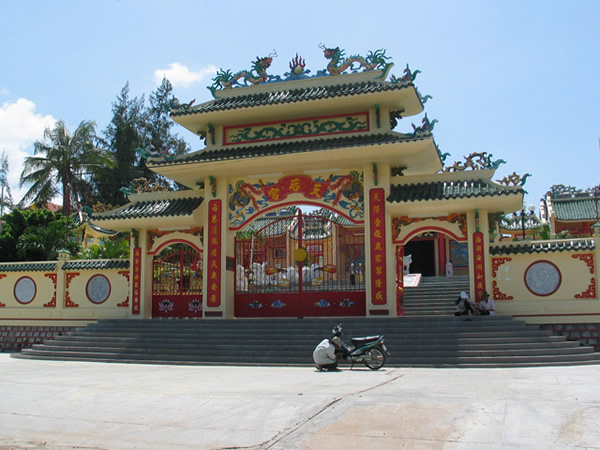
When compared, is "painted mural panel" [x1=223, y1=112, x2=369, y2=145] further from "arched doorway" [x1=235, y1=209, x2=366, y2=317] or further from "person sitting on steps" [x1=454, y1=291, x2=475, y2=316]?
"person sitting on steps" [x1=454, y1=291, x2=475, y2=316]

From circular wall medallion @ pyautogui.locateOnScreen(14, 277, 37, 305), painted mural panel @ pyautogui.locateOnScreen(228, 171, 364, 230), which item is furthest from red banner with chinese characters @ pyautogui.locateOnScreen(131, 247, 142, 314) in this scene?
circular wall medallion @ pyautogui.locateOnScreen(14, 277, 37, 305)

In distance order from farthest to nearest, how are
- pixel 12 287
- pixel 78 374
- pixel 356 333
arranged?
1. pixel 12 287
2. pixel 356 333
3. pixel 78 374

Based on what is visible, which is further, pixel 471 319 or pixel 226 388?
pixel 471 319

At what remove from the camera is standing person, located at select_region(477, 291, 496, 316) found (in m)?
14.2

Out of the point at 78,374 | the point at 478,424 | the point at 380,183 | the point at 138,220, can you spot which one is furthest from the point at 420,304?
the point at 478,424

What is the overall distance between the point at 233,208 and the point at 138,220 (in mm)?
2585

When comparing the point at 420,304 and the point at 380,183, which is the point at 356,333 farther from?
the point at 420,304

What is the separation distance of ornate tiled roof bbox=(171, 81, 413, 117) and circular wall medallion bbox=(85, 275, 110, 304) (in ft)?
16.8

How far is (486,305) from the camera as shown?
1422 cm

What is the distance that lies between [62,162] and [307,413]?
2876 cm

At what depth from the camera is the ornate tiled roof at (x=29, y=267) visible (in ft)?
59.1

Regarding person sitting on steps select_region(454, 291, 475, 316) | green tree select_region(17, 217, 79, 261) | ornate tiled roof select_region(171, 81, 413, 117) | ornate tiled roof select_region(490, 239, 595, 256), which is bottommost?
person sitting on steps select_region(454, 291, 475, 316)

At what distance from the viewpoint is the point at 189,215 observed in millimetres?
16188

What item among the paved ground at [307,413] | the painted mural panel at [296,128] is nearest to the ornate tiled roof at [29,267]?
the painted mural panel at [296,128]
